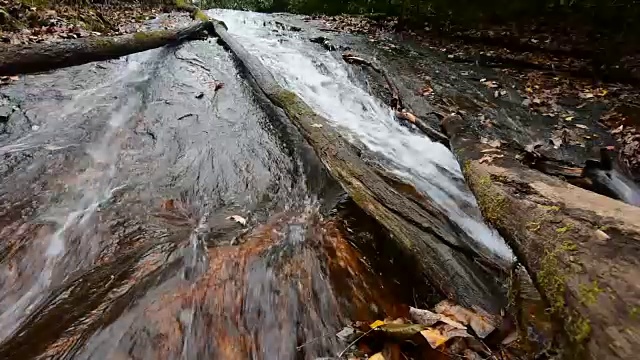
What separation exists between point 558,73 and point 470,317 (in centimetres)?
736

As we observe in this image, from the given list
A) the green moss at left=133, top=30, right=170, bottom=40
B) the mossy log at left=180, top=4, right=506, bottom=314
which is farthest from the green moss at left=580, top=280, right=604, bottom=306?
the green moss at left=133, top=30, right=170, bottom=40

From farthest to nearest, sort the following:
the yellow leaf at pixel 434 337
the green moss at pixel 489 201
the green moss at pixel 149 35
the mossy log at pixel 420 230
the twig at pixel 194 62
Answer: the twig at pixel 194 62, the green moss at pixel 149 35, the mossy log at pixel 420 230, the green moss at pixel 489 201, the yellow leaf at pixel 434 337

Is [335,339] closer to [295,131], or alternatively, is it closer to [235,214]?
[235,214]

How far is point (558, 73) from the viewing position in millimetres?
7789

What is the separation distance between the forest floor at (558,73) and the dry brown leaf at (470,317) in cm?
319

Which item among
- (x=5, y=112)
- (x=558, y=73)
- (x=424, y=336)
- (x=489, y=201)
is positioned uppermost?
(x=558, y=73)

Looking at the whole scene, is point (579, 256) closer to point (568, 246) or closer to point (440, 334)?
point (568, 246)

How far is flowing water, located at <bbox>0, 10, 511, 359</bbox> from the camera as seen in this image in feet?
7.68

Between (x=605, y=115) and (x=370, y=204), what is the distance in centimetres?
490

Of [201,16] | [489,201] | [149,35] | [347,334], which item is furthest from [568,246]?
[201,16]

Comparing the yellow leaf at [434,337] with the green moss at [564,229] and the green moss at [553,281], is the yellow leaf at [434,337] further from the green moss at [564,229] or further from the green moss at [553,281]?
the green moss at [564,229]

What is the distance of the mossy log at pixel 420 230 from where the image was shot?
268 centimetres

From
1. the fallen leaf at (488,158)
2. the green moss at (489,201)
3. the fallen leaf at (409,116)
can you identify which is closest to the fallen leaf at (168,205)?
the green moss at (489,201)

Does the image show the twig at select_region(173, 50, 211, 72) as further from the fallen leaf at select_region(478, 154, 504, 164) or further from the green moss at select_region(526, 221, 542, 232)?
the green moss at select_region(526, 221, 542, 232)
